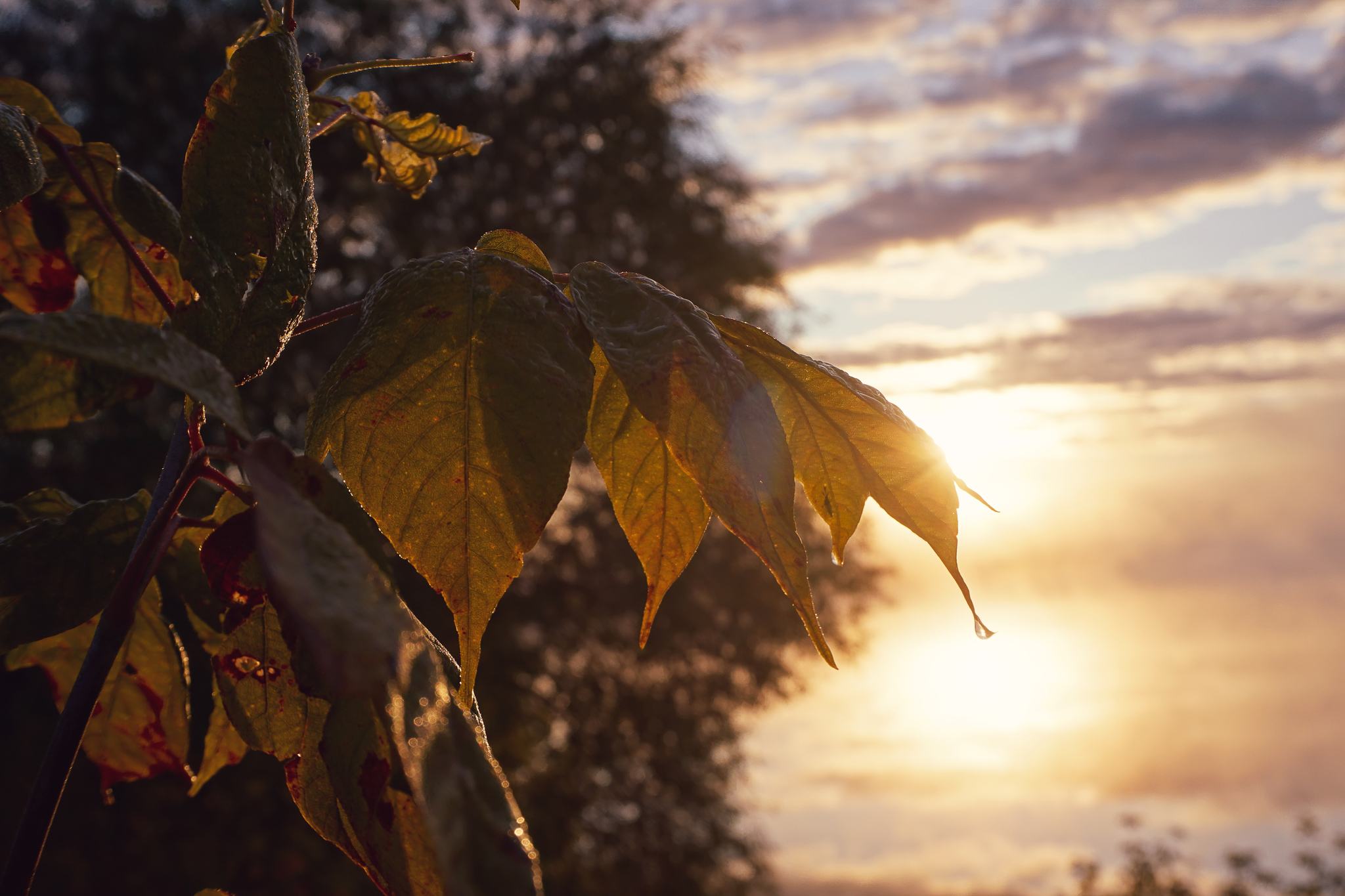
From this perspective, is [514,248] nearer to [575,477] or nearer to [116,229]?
[116,229]

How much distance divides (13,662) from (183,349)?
1.49 ft

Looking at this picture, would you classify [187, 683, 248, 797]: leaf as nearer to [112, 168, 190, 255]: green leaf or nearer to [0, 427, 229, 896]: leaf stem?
[0, 427, 229, 896]: leaf stem

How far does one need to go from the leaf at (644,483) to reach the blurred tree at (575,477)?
23.1ft

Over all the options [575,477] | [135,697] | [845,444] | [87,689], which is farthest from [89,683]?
[575,477]

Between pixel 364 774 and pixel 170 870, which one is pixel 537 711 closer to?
pixel 170 870

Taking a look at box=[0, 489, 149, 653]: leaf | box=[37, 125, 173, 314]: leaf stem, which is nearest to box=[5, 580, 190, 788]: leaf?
box=[0, 489, 149, 653]: leaf

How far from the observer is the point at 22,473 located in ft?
25.8

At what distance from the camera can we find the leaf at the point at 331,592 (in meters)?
0.29

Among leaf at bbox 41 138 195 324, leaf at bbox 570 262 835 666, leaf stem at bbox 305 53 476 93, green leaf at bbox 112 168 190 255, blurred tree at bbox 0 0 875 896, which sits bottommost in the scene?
leaf at bbox 570 262 835 666

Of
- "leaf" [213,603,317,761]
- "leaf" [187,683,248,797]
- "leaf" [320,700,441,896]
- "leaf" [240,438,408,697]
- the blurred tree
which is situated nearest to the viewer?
"leaf" [240,438,408,697]

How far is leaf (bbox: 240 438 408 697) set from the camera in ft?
0.95

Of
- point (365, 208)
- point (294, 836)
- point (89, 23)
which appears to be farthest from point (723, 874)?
point (89, 23)

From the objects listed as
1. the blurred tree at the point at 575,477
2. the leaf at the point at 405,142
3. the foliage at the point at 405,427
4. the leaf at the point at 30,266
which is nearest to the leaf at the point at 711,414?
the foliage at the point at 405,427

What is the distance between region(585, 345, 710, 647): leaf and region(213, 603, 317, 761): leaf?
184 millimetres
